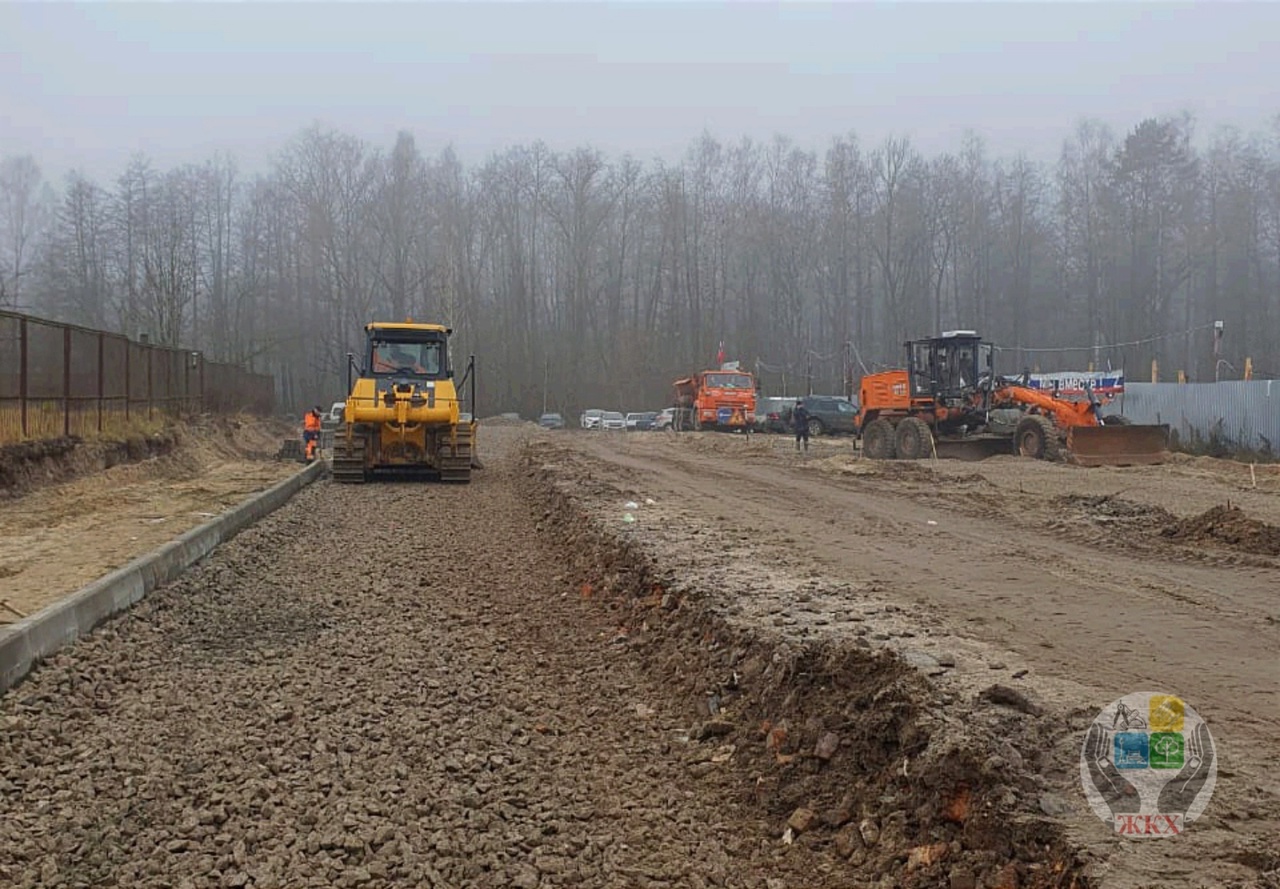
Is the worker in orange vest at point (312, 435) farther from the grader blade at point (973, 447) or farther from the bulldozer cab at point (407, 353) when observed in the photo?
the grader blade at point (973, 447)

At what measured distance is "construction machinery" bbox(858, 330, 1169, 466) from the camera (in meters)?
21.5

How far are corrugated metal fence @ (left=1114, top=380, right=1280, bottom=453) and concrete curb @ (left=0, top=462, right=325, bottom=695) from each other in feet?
84.2

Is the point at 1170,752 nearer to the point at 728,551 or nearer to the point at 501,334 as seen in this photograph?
the point at 728,551

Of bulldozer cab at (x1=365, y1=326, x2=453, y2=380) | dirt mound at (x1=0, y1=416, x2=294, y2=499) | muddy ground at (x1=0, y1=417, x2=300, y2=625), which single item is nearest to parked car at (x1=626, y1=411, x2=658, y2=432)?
dirt mound at (x1=0, y1=416, x2=294, y2=499)

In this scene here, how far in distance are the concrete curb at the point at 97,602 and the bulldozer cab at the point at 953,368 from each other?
17133mm

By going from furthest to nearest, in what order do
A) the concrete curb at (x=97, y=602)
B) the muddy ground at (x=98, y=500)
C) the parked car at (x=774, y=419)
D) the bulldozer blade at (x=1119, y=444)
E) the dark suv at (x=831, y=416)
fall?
1. the parked car at (x=774, y=419)
2. the dark suv at (x=831, y=416)
3. the bulldozer blade at (x=1119, y=444)
4. the muddy ground at (x=98, y=500)
5. the concrete curb at (x=97, y=602)

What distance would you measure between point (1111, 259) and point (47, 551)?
6196 centimetres

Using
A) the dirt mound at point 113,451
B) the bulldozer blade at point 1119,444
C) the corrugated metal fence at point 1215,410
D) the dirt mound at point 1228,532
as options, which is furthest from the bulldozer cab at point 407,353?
the corrugated metal fence at point 1215,410

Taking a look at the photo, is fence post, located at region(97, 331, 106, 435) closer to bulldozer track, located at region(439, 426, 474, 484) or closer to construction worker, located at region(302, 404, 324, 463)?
construction worker, located at region(302, 404, 324, 463)

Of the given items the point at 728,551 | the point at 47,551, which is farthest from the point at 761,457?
the point at 47,551

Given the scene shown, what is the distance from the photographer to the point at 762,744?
482 cm

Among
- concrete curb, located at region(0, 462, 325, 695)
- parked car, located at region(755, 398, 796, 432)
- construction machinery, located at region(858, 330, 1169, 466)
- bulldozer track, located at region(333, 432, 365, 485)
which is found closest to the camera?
concrete curb, located at region(0, 462, 325, 695)

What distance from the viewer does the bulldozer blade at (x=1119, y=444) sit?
2103cm

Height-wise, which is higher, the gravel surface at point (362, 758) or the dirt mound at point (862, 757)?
the dirt mound at point (862, 757)
